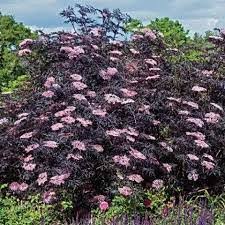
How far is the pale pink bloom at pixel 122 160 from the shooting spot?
7309mm

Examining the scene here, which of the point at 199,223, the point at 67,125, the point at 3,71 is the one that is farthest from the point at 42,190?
the point at 3,71

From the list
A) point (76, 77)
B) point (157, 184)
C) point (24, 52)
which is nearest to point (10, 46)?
point (24, 52)

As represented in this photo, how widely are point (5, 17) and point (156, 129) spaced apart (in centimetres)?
461

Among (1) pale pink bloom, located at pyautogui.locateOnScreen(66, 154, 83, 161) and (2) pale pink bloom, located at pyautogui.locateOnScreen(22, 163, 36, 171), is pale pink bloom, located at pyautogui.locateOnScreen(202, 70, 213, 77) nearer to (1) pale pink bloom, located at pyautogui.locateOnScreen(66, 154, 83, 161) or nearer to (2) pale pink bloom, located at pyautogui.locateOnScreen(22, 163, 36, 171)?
(1) pale pink bloom, located at pyautogui.locateOnScreen(66, 154, 83, 161)

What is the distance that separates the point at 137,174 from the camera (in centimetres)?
755

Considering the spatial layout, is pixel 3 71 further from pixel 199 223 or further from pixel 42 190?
pixel 199 223

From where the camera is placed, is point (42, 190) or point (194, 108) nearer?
point (42, 190)

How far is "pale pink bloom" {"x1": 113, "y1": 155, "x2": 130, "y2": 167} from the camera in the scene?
24.0ft

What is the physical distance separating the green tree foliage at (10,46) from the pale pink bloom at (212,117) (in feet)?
A: 12.0

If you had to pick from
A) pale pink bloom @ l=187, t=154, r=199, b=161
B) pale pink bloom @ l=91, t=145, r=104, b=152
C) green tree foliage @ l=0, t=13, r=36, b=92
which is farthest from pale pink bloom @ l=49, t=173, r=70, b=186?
green tree foliage @ l=0, t=13, r=36, b=92

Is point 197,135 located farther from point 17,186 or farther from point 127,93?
point 17,186

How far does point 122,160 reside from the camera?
289 inches

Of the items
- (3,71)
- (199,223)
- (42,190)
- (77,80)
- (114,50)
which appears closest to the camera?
(199,223)

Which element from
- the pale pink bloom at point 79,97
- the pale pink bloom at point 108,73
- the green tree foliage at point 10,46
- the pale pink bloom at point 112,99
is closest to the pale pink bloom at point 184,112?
the pale pink bloom at point 112,99
